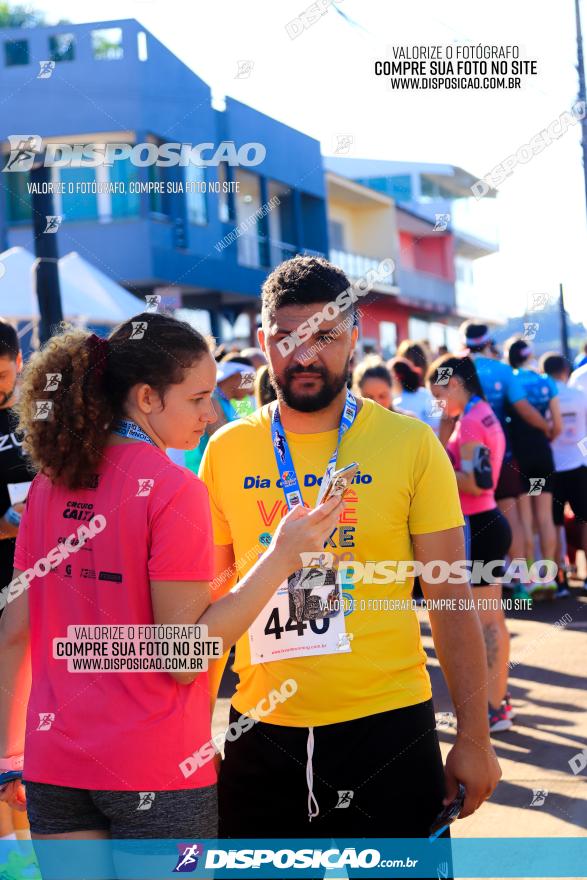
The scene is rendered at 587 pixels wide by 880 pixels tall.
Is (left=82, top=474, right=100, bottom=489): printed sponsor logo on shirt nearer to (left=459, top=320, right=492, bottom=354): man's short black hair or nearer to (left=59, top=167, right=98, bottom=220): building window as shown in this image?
(left=459, top=320, right=492, bottom=354): man's short black hair

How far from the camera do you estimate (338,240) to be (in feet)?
117

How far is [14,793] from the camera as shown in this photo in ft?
8.72

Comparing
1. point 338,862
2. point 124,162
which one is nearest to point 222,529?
point 338,862

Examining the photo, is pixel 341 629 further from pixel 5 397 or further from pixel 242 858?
pixel 5 397

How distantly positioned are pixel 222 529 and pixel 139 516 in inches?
26.2

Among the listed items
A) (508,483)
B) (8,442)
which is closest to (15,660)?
(8,442)

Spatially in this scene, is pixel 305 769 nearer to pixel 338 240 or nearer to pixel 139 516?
pixel 139 516

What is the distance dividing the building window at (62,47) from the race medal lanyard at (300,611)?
2106 cm

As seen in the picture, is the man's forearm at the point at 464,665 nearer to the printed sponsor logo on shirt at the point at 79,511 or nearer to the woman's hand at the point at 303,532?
the woman's hand at the point at 303,532

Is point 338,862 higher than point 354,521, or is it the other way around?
point 354,521

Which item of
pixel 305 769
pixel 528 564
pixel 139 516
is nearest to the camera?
pixel 139 516

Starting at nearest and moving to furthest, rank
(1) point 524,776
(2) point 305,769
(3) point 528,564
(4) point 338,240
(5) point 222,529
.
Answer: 1. (2) point 305,769
2. (5) point 222,529
3. (1) point 524,776
4. (3) point 528,564
5. (4) point 338,240

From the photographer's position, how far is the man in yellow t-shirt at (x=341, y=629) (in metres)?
2.64

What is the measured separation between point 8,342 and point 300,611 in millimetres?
1850
